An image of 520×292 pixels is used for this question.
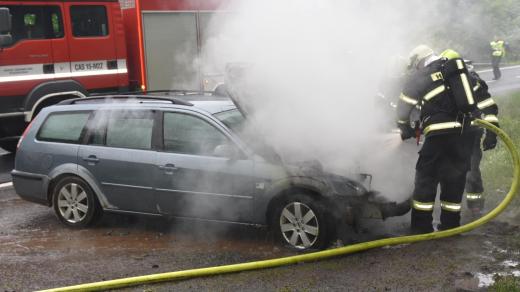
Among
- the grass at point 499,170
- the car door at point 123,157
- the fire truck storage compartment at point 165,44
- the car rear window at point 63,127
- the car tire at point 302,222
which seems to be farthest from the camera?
the fire truck storage compartment at point 165,44

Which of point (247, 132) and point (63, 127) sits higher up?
point (63, 127)

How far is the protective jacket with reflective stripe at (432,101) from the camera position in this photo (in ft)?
16.7

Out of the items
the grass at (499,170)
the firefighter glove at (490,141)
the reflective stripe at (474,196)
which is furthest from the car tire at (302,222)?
the grass at (499,170)

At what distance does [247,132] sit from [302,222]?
1045 millimetres

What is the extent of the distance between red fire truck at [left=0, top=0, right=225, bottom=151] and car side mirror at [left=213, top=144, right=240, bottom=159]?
2.67 meters

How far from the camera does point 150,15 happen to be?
10.7 metres

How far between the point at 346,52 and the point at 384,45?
402mm

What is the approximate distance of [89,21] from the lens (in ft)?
32.8

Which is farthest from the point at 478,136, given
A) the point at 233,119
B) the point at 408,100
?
the point at 233,119

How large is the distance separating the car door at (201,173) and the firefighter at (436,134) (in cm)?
162

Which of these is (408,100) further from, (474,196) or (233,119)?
(233,119)

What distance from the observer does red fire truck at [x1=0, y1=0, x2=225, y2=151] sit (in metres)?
9.09

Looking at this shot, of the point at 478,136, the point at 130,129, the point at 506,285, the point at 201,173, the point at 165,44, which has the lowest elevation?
the point at 506,285

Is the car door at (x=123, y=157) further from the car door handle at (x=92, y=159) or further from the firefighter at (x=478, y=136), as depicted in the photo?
the firefighter at (x=478, y=136)
